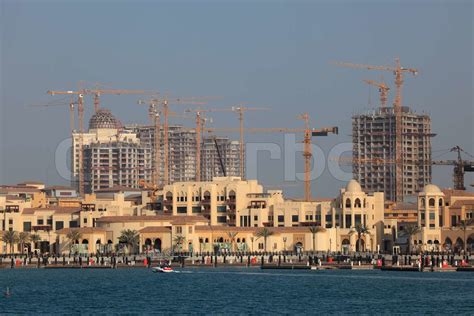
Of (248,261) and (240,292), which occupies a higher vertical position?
(248,261)

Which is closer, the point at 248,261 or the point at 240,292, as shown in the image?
the point at 240,292

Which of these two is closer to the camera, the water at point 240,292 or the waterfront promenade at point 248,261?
the water at point 240,292

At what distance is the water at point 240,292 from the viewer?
11825cm

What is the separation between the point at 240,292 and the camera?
13525cm

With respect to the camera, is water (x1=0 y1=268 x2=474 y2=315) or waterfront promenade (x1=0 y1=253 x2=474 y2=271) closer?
water (x1=0 y1=268 x2=474 y2=315)

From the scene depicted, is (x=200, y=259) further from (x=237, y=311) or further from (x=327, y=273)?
(x=237, y=311)

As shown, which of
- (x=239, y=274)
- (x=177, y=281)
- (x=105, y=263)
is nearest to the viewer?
(x=177, y=281)

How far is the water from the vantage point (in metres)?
118

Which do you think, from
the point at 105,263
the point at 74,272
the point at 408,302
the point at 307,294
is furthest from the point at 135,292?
the point at 105,263

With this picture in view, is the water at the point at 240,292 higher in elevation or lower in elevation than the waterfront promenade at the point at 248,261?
lower

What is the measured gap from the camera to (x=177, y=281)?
15350 cm

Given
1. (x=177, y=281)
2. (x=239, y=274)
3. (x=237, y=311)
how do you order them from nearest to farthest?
Result: 1. (x=237, y=311)
2. (x=177, y=281)
3. (x=239, y=274)

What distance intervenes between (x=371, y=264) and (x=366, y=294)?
156ft

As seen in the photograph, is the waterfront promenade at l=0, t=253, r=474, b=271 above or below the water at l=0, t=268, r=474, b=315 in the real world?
above
